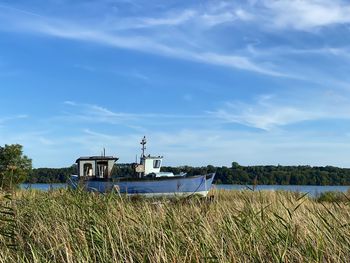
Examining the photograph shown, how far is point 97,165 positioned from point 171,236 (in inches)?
938

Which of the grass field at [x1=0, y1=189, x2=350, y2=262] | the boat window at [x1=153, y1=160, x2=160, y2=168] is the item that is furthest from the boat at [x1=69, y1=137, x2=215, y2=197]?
the grass field at [x1=0, y1=189, x2=350, y2=262]

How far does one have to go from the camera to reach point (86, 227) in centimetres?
633

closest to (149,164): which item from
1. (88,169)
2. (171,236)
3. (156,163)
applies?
(156,163)

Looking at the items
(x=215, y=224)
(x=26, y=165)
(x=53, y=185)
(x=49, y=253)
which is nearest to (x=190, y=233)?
(x=215, y=224)

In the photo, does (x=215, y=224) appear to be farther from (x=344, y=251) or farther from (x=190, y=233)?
(x=344, y=251)

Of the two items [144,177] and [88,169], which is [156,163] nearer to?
[144,177]

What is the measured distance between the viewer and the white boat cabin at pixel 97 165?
93.4 feet

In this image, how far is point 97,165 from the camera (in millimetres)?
28953

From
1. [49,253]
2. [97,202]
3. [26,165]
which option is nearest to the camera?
[49,253]

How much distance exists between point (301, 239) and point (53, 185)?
656 cm

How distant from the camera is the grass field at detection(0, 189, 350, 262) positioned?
4.77 metres

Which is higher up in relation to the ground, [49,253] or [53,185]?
[53,185]

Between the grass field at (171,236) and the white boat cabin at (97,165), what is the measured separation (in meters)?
20.9

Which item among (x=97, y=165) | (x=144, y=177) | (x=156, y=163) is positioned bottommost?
(x=144, y=177)
